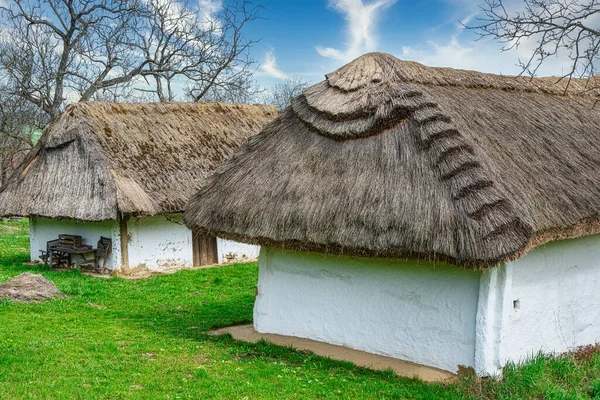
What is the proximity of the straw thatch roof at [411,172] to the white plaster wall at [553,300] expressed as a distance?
622mm

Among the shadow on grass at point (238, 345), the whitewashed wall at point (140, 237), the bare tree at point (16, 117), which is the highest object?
the bare tree at point (16, 117)

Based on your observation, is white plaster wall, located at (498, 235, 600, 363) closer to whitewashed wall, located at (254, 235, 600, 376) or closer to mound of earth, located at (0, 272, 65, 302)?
whitewashed wall, located at (254, 235, 600, 376)

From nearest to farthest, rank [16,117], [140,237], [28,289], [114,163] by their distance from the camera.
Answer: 1. [28,289]
2. [114,163]
3. [140,237]
4. [16,117]

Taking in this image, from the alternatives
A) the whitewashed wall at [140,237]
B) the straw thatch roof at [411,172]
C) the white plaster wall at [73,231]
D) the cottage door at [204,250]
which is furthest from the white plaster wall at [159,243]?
the straw thatch roof at [411,172]

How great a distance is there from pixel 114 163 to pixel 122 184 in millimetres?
859

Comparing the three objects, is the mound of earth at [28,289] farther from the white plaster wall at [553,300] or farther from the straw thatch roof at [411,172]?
the white plaster wall at [553,300]

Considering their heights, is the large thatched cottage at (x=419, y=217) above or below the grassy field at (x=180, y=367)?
above

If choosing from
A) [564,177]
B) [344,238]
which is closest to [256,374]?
[344,238]

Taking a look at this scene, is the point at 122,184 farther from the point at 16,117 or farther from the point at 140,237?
the point at 16,117

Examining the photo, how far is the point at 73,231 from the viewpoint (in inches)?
680

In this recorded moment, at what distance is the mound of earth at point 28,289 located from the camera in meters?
11.9

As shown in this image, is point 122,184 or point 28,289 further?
point 122,184

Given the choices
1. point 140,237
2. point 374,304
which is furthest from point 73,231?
point 374,304

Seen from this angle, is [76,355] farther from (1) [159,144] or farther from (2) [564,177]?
(1) [159,144]
